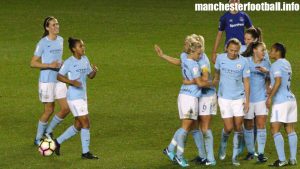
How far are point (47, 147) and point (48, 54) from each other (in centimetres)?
196

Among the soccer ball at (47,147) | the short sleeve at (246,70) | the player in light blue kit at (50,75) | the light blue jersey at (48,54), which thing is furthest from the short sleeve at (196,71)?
the light blue jersey at (48,54)

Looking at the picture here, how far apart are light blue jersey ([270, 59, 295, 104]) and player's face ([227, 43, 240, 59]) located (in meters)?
0.62

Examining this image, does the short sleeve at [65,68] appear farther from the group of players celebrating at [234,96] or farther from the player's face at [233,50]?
the player's face at [233,50]

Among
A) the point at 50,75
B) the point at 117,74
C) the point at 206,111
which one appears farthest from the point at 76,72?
the point at 117,74

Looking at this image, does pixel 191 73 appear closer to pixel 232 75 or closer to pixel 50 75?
pixel 232 75

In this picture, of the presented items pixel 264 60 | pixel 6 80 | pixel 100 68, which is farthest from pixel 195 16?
pixel 264 60

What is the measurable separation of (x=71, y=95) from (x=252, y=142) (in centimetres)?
314

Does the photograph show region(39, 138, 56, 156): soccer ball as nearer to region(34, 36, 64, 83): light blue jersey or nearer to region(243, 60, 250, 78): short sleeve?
region(34, 36, 64, 83): light blue jersey

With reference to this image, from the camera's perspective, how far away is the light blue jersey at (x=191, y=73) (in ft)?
46.6

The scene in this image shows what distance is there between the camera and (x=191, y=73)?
14.3 meters

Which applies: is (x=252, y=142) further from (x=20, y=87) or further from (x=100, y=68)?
(x=100, y=68)

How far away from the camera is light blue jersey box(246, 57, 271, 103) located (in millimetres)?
14750

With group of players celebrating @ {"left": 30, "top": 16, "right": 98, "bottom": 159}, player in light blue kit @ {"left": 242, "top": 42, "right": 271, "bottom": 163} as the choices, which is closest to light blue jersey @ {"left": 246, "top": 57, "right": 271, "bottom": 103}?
player in light blue kit @ {"left": 242, "top": 42, "right": 271, "bottom": 163}

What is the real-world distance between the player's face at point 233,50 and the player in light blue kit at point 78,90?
2.54 meters
